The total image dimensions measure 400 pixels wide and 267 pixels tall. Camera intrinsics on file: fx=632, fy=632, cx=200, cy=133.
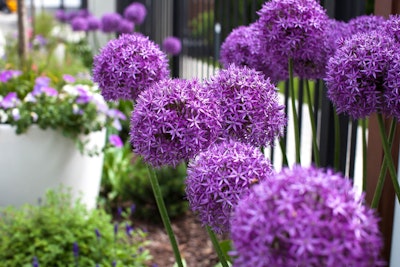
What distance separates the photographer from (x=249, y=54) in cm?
179

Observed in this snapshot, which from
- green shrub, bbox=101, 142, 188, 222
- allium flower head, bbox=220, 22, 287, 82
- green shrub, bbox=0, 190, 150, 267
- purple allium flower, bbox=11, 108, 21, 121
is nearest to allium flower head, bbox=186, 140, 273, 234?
allium flower head, bbox=220, 22, 287, 82

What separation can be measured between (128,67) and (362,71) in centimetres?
54

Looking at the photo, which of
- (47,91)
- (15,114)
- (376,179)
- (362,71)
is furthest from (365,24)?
(47,91)

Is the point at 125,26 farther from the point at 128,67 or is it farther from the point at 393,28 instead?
the point at 393,28

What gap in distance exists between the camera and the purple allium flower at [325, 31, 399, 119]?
125 cm

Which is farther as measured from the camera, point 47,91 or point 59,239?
point 47,91

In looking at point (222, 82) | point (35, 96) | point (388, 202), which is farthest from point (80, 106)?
point (222, 82)

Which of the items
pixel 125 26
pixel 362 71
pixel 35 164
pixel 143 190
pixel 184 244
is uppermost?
pixel 362 71

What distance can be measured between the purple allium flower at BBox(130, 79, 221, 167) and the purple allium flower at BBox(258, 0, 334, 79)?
0.37m

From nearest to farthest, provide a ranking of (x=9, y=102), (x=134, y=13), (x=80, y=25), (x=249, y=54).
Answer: (x=249, y=54) → (x=9, y=102) → (x=134, y=13) → (x=80, y=25)

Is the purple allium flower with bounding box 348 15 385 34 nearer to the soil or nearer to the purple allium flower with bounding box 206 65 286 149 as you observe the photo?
the purple allium flower with bounding box 206 65 286 149

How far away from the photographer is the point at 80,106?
3.58 meters

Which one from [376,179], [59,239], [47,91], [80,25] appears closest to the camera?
[376,179]

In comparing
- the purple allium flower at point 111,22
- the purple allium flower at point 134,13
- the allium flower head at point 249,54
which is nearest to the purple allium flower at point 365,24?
the allium flower head at point 249,54
